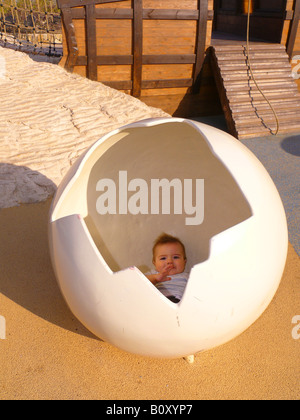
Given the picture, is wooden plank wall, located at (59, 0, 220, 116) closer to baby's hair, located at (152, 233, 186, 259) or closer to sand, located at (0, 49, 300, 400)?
sand, located at (0, 49, 300, 400)

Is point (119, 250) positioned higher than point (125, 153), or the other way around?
point (125, 153)

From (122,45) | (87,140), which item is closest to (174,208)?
(87,140)

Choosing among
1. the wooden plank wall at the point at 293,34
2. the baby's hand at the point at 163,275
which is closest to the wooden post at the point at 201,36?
the wooden plank wall at the point at 293,34

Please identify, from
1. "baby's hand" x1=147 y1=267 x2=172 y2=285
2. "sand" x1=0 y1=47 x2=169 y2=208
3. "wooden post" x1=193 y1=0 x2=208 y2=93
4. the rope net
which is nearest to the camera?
"baby's hand" x1=147 y1=267 x2=172 y2=285

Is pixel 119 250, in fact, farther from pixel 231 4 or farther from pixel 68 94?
pixel 231 4

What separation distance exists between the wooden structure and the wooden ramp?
6 cm

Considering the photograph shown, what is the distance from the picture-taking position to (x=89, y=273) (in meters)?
1.94

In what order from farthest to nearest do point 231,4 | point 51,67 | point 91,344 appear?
point 231,4 < point 51,67 < point 91,344

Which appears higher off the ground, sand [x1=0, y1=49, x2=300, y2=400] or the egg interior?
the egg interior

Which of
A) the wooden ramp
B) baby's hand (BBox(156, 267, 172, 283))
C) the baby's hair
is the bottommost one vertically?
baby's hand (BBox(156, 267, 172, 283))

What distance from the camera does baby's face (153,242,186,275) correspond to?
304cm

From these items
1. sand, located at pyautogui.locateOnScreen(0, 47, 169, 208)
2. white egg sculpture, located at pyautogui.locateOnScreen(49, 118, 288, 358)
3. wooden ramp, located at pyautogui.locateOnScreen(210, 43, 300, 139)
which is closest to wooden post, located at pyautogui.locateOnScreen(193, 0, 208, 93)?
wooden ramp, located at pyautogui.locateOnScreen(210, 43, 300, 139)

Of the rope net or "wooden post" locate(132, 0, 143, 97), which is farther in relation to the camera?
the rope net

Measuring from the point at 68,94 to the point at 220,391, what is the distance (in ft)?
18.7
